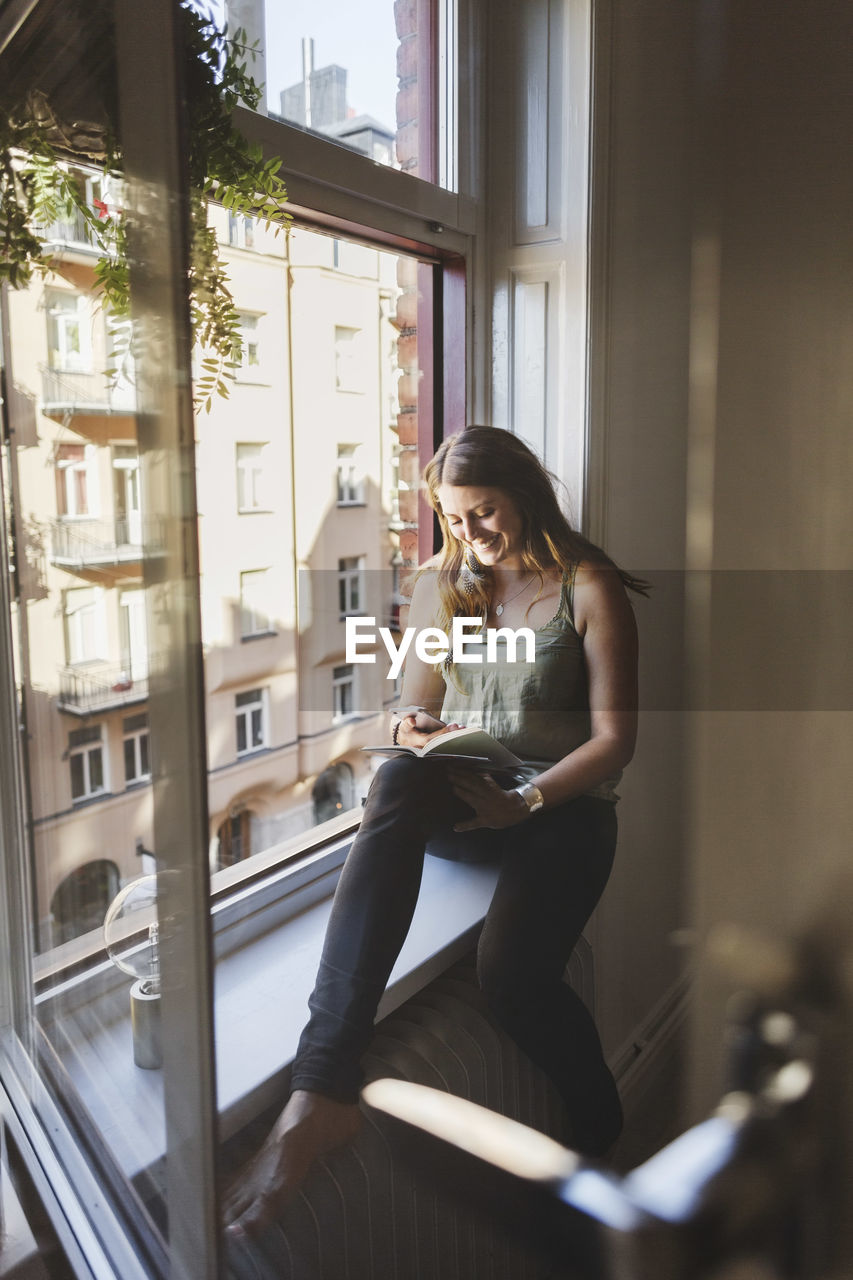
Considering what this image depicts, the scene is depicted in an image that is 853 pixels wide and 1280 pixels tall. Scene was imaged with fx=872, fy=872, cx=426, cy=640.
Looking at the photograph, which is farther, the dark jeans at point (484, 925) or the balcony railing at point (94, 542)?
the dark jeans at point (484, 925)

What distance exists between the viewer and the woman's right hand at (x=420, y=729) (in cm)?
91

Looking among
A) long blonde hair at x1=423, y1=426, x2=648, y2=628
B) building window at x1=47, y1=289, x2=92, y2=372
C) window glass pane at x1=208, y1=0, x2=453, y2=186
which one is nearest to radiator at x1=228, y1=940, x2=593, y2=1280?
long blonde hair at x1=423, y1=426, x2=648, y2=628

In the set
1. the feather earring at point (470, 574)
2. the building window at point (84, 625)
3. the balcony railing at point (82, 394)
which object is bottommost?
the building window at point (84, 625)

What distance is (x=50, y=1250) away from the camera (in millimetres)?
855

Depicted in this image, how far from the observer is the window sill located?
822 mm

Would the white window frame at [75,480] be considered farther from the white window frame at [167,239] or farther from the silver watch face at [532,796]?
the silver watch face at [532,796]

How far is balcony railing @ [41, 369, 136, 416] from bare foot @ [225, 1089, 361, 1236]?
0.66m

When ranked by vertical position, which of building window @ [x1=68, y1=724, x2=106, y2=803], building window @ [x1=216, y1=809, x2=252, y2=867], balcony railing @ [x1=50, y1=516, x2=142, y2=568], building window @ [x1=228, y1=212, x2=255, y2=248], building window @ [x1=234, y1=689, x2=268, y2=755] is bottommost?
building window @ [x1=216, y1=809, x2=252, y2=867]

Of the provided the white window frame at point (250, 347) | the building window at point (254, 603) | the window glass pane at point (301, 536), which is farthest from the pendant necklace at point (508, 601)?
the white window frame at point (250, 347)

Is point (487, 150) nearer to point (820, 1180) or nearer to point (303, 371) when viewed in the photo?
point (303, 371)

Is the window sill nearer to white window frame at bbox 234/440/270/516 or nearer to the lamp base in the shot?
the lamp base

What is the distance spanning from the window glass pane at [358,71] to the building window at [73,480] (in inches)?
11.0

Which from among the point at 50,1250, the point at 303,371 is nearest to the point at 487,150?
the point at 303,371

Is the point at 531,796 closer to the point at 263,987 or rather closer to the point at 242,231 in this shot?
the point at 263,987
